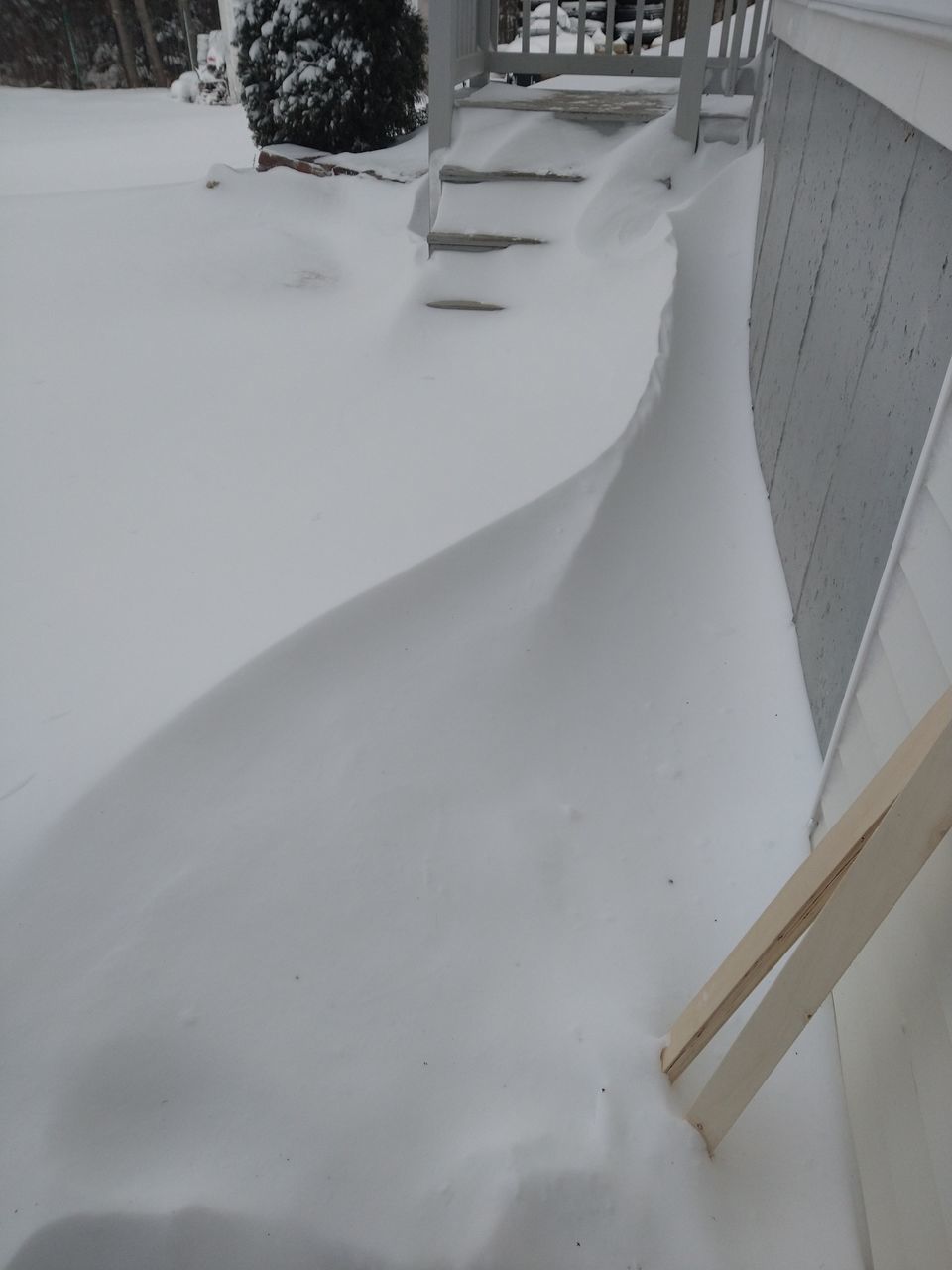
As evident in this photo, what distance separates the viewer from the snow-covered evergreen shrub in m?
5.20

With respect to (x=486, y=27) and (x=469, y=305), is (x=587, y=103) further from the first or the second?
(x=469, y=305)

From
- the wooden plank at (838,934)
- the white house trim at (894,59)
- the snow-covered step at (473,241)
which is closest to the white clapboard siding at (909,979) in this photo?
the wooden plank at (838,934)

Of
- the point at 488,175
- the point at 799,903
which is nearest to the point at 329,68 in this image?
the point at 488,175

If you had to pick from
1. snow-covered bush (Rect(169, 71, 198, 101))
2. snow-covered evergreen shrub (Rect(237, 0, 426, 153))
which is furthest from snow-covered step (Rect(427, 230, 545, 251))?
snow-covered bush (Rect(169, 71, 198, 101))

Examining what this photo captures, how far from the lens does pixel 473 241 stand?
12.5ft

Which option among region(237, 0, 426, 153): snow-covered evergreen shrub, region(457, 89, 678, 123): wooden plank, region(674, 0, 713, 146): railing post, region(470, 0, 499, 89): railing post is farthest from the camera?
region(237, 0, 426, 153): snow-covered evergreen shrub

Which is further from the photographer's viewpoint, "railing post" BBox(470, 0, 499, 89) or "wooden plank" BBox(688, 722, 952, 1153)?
"railing post" BBox(470, 0, 499, 89)

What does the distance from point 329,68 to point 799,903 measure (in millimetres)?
5738

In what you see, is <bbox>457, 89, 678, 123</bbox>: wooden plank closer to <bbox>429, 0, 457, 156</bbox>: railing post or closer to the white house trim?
<bbox>429, 0, 457, 156</bbox>: railing post

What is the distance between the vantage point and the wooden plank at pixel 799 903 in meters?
0.99

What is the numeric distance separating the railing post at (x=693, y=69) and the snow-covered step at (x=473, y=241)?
776mm

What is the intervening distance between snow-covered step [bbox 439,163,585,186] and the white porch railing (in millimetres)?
177

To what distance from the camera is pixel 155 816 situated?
165 cm

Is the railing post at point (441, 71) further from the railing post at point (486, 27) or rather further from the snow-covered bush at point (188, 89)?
the snow-covered bush at point (188, 89)
